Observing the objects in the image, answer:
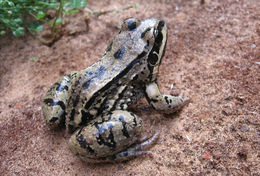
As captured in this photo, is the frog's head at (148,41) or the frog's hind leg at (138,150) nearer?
the frog's hind leg at (138,150)

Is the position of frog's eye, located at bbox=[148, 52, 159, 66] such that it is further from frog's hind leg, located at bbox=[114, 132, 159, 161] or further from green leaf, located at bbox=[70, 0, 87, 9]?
green leaf, located at bbox=[70, 0, 87, 9]

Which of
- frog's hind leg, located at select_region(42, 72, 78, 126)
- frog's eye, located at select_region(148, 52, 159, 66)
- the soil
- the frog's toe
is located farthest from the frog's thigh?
frog's eye, located at select_region(148, 52, 159, 66)

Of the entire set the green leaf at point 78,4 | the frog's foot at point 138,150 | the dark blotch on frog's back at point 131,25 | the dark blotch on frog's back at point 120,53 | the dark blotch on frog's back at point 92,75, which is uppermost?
the green leaf at point 78,4

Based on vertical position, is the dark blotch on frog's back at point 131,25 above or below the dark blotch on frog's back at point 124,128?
above

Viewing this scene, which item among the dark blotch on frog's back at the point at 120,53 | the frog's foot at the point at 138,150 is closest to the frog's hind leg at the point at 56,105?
the dark blotch on frog's back at the point at 120,53

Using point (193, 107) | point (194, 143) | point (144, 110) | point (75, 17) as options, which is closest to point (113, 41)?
point (144, 110)

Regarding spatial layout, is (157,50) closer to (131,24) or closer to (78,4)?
(131,24)

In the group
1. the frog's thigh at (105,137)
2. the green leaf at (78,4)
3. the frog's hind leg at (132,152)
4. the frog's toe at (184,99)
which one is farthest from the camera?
the green leaf at (78,4)

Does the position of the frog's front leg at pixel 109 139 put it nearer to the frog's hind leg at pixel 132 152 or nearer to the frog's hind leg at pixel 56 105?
the frog's hind leg at pixel 132 152

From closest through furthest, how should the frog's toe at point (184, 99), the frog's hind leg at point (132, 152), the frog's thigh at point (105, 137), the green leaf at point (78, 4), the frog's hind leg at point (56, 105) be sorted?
the frog's thigh at point (105, 137), the frog's hind leg at point (132, 152), the frog's hind leg at point (56, 105), the frog's toe at point (184, 99), the green leaf at point (78, 4)
